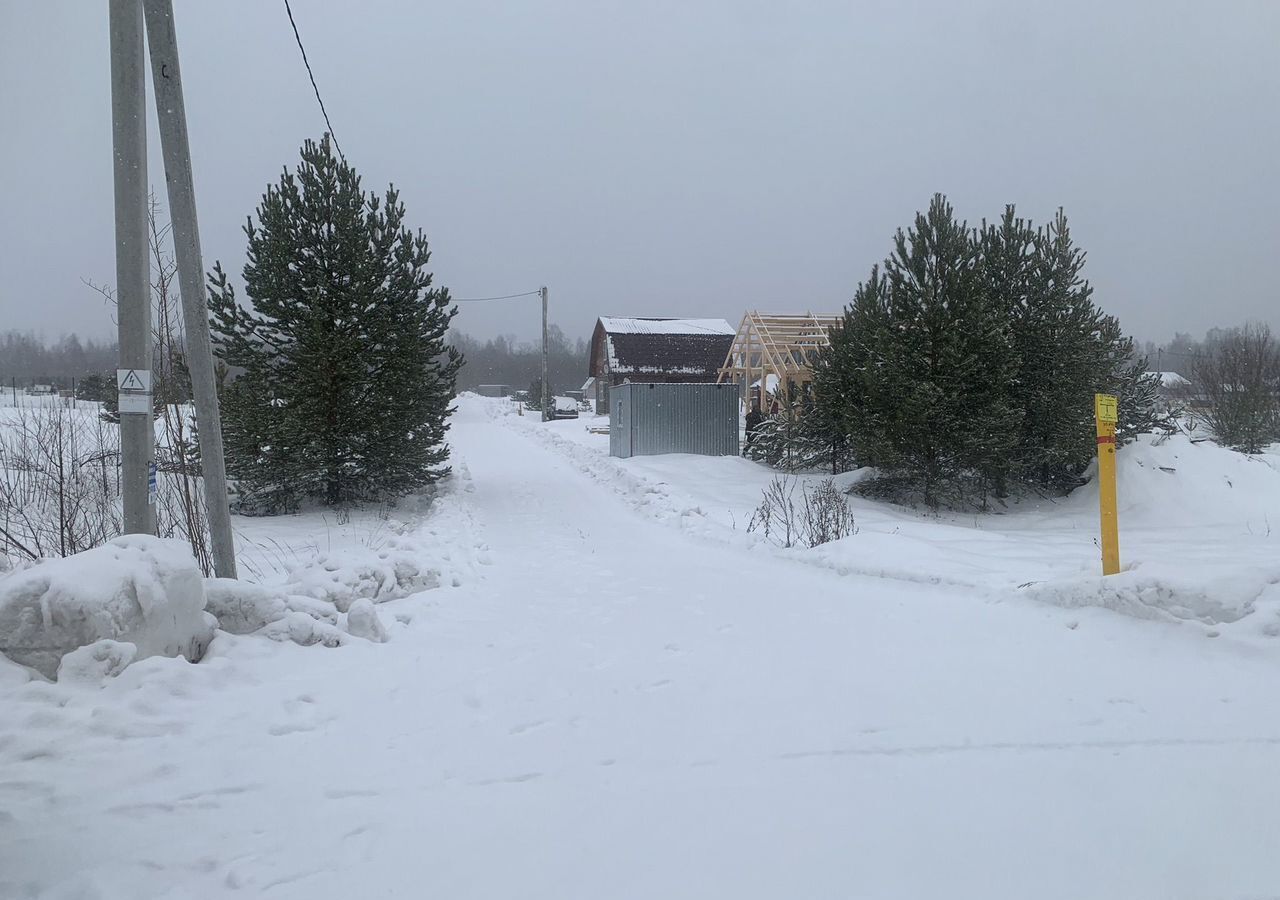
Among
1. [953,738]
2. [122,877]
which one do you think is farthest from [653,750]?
[122,877]

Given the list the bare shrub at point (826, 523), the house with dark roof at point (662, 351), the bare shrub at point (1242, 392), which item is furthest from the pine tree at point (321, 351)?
the house with dark roof at point (662, 351)

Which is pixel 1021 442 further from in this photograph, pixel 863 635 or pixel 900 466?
pixel 863 635

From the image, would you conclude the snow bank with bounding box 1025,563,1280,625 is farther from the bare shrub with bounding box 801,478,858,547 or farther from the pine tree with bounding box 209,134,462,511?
the pine tree with bounding box 209,134,462,511

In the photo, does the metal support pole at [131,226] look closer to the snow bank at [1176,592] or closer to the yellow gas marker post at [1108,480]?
the snow bank at [1176,592]

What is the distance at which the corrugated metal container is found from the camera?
20812 millimetres

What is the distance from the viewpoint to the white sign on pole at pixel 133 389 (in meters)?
5.80

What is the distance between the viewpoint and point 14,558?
6844mm

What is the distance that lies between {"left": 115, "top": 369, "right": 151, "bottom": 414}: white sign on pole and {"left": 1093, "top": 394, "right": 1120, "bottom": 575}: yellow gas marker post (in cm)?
723

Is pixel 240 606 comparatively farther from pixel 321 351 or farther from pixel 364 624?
pixel 321 351

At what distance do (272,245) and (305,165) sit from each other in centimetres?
156

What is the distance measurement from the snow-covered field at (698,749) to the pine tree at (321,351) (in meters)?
6.34

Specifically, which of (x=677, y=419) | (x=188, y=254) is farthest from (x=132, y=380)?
(x=677, y=419)

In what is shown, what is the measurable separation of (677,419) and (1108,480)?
15.4 metres

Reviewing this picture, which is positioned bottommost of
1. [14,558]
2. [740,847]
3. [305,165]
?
[740,847]
